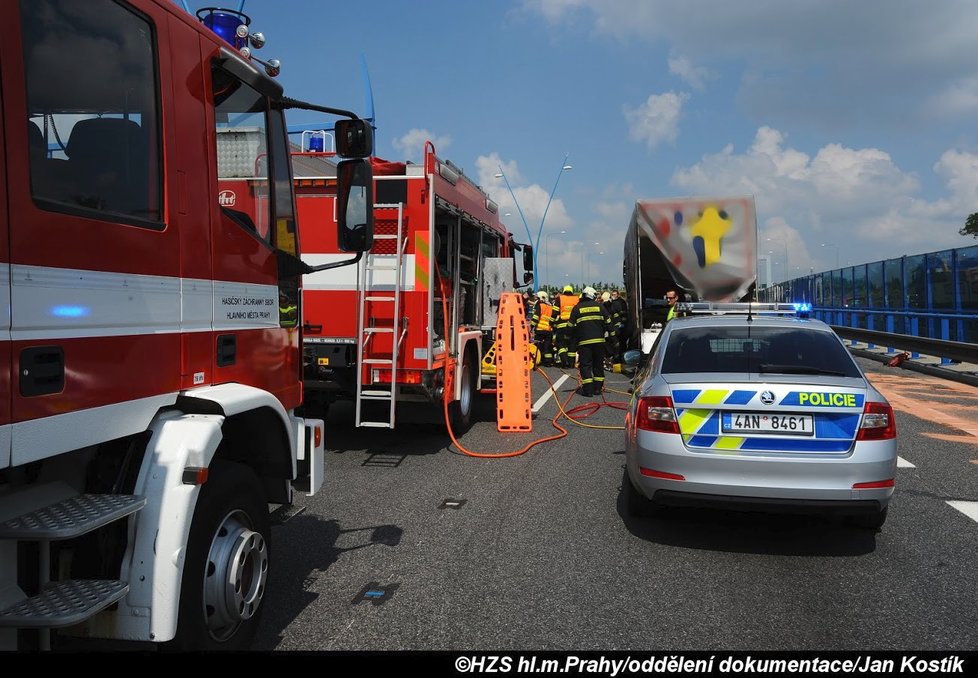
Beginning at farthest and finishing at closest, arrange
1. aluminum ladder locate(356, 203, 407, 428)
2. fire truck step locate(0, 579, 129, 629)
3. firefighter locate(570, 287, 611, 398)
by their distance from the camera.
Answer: firefighter locate(570, 287, 611, 398), aluminum ladder locate(356, 203, 407, 428), fire truck step locate(0, 579, 129, 629)

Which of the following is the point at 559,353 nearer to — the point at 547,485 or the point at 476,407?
the point at 476,407

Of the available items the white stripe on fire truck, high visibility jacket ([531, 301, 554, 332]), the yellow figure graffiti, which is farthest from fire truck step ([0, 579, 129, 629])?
high visibility jacket ([531, 301, 554, 332])

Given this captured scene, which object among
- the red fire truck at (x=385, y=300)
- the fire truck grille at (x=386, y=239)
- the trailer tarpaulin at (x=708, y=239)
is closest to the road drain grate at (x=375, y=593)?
the red fire truck at (x=385, y=300)

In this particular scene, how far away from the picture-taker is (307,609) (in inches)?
138

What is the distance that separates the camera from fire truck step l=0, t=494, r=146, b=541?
1.93 meters

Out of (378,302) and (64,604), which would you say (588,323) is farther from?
(64,604)

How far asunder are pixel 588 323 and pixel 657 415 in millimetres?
7758

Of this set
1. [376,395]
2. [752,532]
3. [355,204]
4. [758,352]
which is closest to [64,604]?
[355,204]

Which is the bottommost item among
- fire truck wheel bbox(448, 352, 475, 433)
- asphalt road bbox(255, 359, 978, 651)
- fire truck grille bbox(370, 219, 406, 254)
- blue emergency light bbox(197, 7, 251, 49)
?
asphalt road bbox(255, 359, 978, 651)

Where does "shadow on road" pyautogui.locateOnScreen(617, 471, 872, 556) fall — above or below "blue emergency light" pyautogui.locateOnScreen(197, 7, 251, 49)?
below

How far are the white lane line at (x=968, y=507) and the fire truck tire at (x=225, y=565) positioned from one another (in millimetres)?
4867

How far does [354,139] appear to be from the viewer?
3.50 m

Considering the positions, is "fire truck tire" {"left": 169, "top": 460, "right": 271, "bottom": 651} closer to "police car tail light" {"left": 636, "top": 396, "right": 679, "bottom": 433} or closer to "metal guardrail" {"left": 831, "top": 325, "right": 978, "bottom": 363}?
"police car tail light" {"left": 636, "top": 396, "right": 679, "bottom": 433}

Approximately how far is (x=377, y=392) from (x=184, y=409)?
4.15m
